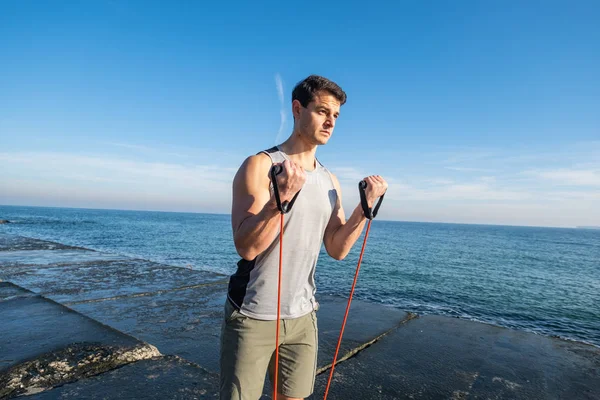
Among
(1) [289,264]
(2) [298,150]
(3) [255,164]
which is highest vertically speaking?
(2) [298,150]

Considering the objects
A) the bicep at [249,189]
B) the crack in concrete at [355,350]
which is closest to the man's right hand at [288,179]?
the bicep at [249,189]

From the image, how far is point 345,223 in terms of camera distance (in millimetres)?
2137

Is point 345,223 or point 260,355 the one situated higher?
point 345,223

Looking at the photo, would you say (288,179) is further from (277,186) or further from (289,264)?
(289,264)

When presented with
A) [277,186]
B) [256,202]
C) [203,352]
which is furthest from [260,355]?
[203,352]

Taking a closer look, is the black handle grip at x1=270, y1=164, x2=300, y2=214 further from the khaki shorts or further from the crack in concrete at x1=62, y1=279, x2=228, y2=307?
the crack in concrete at x1=62, y1=279, x2=228, y2=307

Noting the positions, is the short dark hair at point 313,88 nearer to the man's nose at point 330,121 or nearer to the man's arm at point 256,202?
the man's nose at point 330,121

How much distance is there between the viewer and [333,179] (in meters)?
2.21

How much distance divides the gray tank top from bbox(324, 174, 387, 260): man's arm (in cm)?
19

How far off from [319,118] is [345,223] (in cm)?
67

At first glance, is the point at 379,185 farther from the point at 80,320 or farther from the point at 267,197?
the point at 80,320

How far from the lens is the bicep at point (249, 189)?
164cm

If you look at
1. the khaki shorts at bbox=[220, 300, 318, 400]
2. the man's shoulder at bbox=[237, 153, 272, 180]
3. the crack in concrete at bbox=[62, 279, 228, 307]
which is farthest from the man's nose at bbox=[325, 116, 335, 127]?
the crack in concrete at bbox=[62, 279, 228, 307]

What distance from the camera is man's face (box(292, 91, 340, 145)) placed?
73.7 inches
